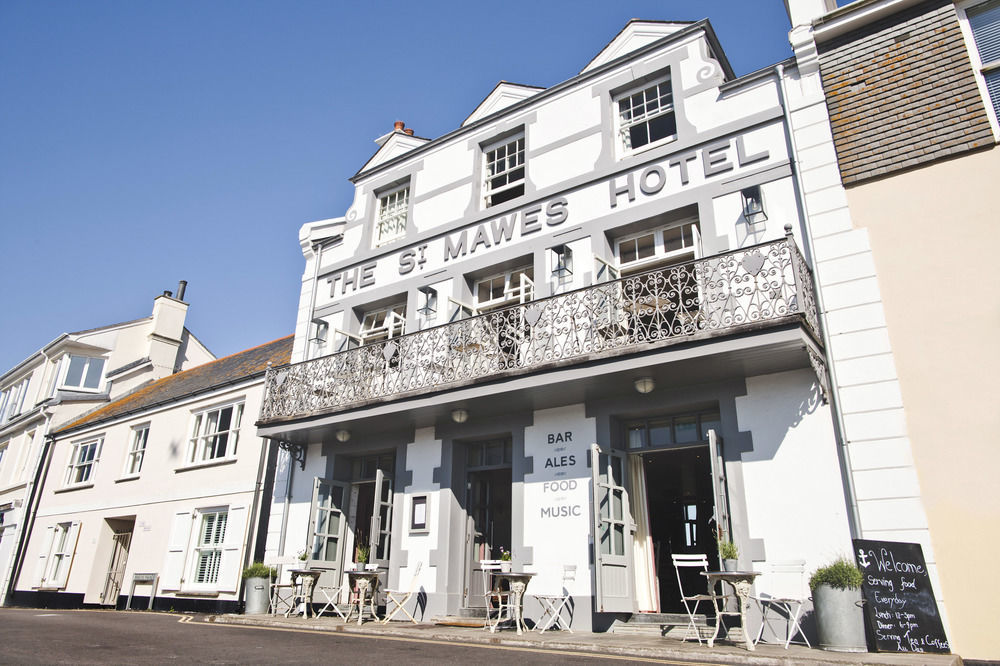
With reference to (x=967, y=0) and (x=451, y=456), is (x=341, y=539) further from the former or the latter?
(x=967, y=0)

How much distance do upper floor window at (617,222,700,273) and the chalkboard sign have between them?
4.61 metres

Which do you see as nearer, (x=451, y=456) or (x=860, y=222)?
(x=860, y=222)

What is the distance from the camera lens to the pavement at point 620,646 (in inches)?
240

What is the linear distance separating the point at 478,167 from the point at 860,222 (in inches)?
276

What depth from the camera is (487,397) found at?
10016 millimetres

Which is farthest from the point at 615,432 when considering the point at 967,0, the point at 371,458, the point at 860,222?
the point at 967,0

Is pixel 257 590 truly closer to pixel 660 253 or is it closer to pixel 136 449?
pixel 136 449

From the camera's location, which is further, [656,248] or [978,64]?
[656,248]

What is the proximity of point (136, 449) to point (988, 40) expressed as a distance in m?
19.8

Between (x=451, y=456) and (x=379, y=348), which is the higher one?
(x=379, y=348)

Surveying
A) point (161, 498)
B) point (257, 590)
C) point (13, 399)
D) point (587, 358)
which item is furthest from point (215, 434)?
point (13, 399)

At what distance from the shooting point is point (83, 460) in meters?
19.9

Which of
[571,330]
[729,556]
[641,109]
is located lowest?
[729,556]

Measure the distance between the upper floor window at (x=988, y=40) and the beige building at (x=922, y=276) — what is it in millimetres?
17
